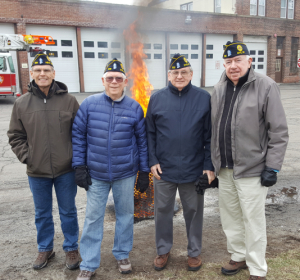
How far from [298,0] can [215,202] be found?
3284cm

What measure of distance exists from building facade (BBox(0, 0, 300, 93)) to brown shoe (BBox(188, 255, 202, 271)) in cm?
1310

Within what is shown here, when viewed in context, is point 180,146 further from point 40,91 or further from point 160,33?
point 160,33

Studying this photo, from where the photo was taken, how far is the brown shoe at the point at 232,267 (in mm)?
3129

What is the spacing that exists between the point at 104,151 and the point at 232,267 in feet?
5.79

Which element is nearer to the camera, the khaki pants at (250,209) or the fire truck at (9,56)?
the khaki pants at (250,209)

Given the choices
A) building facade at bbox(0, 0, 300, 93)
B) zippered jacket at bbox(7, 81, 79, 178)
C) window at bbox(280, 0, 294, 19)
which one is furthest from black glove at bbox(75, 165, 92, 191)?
window at bbox(280, 0, 294, 19)

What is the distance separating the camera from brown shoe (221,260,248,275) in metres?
3.13

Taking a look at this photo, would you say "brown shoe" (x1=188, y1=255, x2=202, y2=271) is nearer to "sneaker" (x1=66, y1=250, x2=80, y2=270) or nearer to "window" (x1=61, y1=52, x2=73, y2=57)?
"sneaker" (x1=66, y1=250, x2=80, y2=270)

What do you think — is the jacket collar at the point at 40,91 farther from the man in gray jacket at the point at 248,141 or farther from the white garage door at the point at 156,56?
the white garage door at the point at 156,56

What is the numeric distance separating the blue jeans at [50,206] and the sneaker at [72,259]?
0.04 m

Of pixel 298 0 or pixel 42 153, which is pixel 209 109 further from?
pixel 298 0

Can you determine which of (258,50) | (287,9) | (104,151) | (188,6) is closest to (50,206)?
(104,151)

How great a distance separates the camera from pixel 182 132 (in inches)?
122

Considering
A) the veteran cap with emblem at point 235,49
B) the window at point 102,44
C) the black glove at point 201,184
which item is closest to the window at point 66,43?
the window at point 102,44
